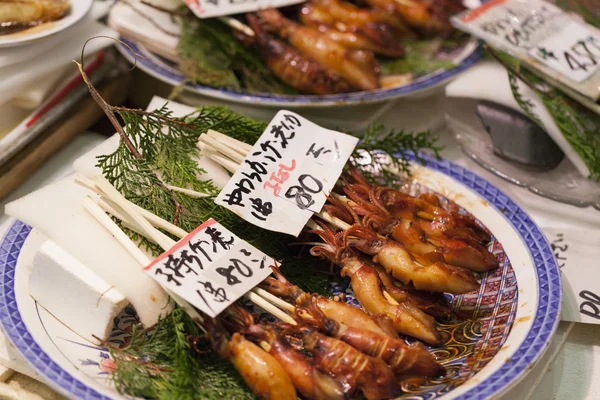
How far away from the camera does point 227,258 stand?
6.51 ft

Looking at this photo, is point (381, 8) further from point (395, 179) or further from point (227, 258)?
point (227, 258)

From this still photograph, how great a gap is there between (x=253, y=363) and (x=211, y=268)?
0.35 m

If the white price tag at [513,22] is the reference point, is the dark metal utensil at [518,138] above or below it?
below

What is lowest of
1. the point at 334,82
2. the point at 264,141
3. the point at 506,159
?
the point at 506,159

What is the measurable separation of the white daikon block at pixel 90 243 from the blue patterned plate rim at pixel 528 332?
21 centimetres

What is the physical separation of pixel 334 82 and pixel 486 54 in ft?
3.09

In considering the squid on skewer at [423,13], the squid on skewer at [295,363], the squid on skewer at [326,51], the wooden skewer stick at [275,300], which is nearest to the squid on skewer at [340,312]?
the wooden skewer stick at [275,300]

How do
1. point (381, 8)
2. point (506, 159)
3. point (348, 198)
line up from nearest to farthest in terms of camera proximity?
point (348, 198) < point (506, 159) < point (381, 8)

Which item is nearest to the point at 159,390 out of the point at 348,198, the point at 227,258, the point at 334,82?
the point at 227,258

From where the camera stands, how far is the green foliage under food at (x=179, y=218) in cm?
181

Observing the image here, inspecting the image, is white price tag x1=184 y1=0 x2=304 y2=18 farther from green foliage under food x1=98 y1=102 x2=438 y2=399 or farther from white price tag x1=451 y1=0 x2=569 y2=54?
white price tag x1=451 y1=0 x2=569 y2=54

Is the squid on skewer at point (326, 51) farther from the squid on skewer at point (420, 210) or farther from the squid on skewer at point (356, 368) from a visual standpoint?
the squid on skewer at point (356, 368)

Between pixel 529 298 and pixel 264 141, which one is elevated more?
pixel 264 141

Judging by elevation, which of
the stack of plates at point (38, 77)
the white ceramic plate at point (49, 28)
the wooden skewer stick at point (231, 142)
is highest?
the white ceramic plate at point (49, 28)
